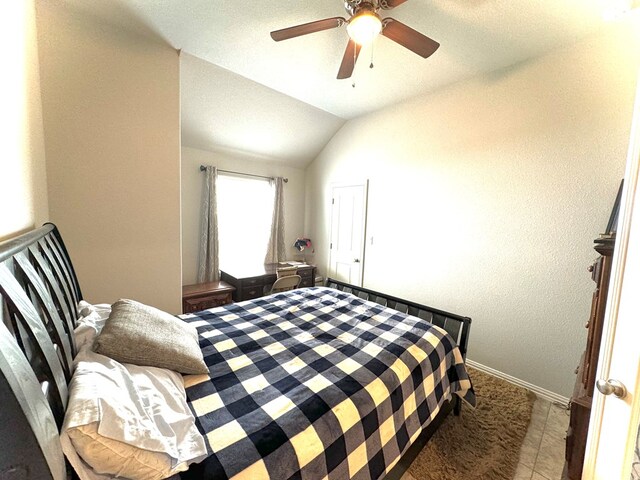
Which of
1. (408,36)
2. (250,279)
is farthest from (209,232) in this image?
(408,36)

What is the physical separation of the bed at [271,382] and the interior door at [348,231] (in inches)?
65.0

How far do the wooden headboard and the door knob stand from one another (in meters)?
1.45

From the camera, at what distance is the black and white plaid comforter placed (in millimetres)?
843

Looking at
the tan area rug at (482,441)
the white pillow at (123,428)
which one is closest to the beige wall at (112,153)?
the white pillow at (123,428)

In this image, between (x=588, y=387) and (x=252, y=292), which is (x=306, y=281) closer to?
(x=252, y=292)

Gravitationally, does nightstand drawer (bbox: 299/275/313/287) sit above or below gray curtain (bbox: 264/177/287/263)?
below

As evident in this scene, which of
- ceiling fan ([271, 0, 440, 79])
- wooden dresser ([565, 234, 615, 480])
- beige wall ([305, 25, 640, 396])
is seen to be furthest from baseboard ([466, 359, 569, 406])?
ceiling fan ([271, 0, 440, 79])

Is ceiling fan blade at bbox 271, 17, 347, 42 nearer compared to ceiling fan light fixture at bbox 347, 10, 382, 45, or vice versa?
ceiling fan light fixture at bbox 347, 10, 382, 45

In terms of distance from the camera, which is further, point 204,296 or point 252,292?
point 252,292

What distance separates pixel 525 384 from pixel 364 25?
9.90ft

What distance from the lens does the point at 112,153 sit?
1.93 meters

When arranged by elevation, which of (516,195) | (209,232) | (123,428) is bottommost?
(123,428)

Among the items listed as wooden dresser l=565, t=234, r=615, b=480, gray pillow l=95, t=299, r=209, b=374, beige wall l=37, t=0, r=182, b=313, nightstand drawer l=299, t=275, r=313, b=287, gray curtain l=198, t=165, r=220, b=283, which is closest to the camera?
gray pillow l=95, t=299, r=209, b=374

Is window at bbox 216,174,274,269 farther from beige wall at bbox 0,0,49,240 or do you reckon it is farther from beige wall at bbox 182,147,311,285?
beige wall at bbox 0,0,49,240
